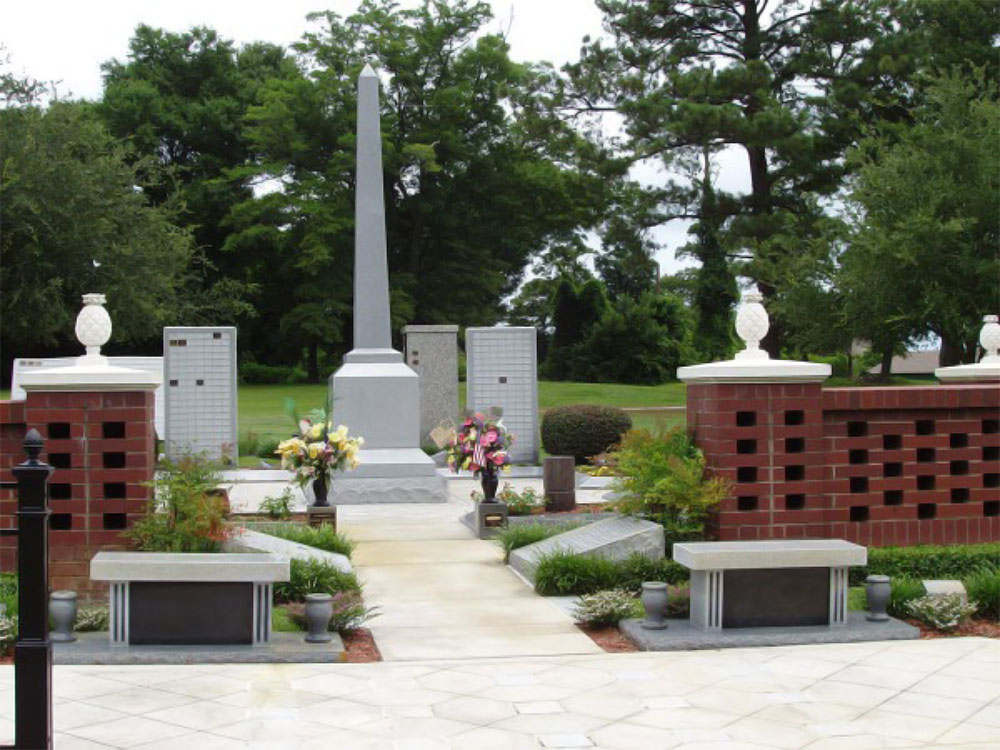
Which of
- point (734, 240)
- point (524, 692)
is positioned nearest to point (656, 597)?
point (524, 692)

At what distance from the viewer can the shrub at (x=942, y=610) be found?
779 cm

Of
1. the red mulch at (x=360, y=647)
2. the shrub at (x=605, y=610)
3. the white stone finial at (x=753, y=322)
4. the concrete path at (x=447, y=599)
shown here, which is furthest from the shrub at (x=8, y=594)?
the white stone finial at (x=753, y=322)

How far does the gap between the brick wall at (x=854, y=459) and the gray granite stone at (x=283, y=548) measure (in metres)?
2.88

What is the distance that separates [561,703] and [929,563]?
384 centimetres

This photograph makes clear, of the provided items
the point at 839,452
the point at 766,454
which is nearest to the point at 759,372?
the point at 766,454

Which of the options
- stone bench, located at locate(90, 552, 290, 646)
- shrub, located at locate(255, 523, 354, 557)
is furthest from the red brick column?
stone bench, located at locate(90, 552, 290, 646)

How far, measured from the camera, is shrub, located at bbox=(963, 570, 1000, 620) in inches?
319

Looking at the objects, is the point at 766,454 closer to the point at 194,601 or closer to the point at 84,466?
the point at 194,601

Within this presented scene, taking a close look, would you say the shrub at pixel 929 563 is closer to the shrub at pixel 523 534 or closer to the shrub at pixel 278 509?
the shrub at pixel 523 534

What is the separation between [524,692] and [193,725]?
5.62ft

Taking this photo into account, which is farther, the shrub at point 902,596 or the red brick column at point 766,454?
the red brick column at point 766,454

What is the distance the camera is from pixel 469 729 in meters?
5.71

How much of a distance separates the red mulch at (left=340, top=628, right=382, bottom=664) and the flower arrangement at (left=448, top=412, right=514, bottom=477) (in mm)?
4302

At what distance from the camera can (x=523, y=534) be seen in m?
10.9
